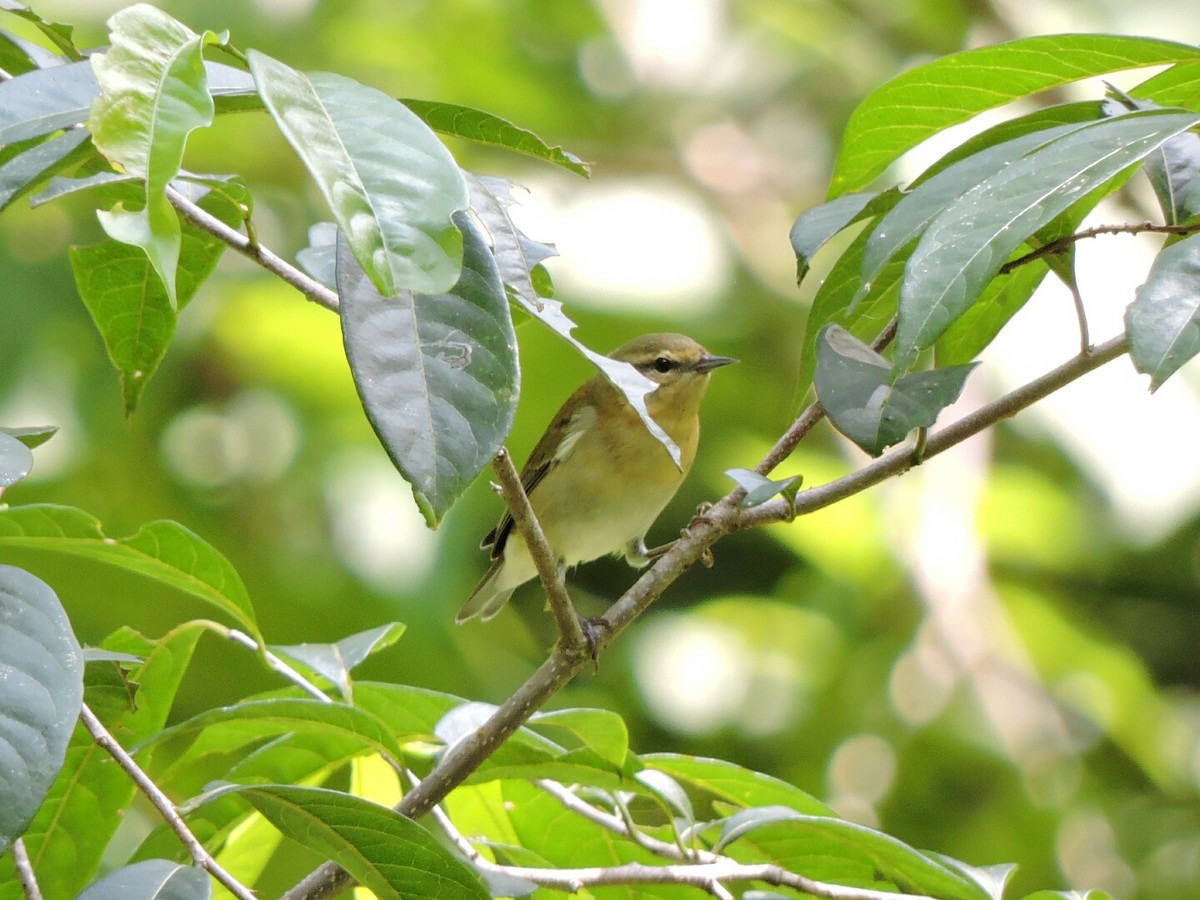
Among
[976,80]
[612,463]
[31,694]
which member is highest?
[976,80]

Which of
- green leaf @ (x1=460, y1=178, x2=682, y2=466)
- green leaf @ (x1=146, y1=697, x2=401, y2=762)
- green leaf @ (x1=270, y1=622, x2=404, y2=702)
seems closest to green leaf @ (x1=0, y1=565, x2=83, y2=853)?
green leaf @ (x1=146, y1=697, x2=401, y2=762)

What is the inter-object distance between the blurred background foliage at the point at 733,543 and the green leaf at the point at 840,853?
9.68ft

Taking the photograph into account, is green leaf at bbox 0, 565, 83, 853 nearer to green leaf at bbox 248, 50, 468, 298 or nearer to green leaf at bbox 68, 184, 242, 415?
green leaf at bbox 68, 184, 242, 415

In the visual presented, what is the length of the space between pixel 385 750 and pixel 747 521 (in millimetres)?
A: 622

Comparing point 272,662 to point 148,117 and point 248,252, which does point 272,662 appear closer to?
point 248,252

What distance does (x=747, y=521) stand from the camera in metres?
1.87

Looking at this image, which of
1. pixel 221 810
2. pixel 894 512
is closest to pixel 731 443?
pixel 894 512

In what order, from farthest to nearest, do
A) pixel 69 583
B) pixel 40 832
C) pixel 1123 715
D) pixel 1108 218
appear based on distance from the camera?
1. pixel 1108 218
2. pixel 1123 715
3. pixel 69 583
4. pixel 40 832

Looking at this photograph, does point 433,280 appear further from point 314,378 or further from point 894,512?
point 894,512

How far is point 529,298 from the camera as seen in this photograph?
1369 mm

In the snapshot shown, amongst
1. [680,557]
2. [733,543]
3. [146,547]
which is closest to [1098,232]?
[680,557]

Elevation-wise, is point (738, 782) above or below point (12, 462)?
below

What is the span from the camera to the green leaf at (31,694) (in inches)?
50.8

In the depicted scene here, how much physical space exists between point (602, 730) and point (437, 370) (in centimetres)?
90
